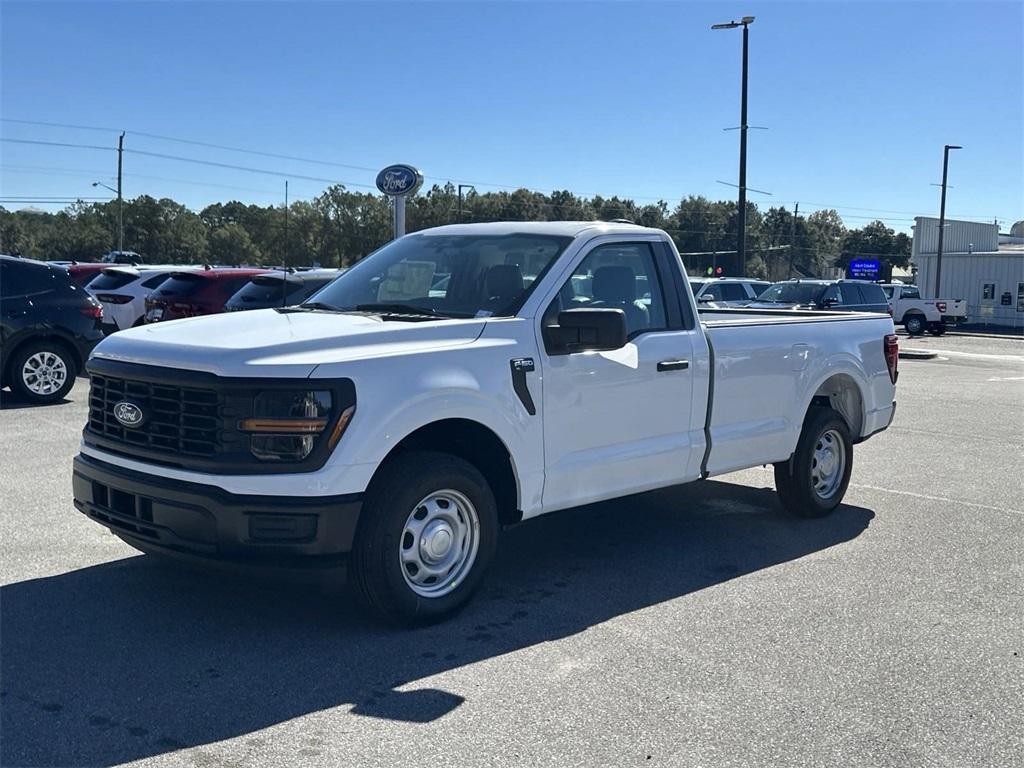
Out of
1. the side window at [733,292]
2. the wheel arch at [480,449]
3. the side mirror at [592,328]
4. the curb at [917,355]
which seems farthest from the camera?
the curb at [917,355]

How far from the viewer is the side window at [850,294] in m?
23.7

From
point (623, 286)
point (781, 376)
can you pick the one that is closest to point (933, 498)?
point (781, 376)

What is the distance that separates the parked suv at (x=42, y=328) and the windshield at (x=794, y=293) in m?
15.8

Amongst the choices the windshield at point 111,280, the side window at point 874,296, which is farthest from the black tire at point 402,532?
the side window at point 874,296

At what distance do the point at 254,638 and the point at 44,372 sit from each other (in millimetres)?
8751

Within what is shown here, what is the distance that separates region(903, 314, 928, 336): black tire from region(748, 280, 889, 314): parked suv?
48.2ft

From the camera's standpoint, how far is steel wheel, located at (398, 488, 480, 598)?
495cm

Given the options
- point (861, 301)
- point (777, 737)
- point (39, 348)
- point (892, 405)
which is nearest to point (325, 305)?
point (777, 737)

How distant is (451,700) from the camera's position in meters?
4.19

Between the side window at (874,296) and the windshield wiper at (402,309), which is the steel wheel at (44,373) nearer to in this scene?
the windshield wiper at (402,309)

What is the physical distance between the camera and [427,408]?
4.86 m

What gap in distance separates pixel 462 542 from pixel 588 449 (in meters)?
0.94

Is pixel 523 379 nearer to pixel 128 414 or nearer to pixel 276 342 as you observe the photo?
pixel 276 342

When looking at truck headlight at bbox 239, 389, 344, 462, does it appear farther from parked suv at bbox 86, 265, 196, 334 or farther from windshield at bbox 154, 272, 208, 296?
parked suv at bbox 86, 265, 196, 334
